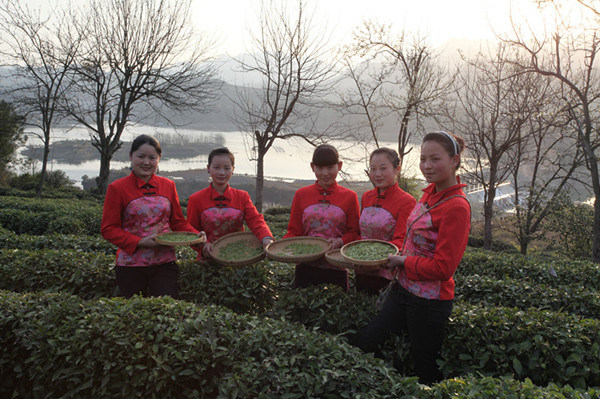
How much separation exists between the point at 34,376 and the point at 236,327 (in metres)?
1.40

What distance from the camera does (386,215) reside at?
3637 mm

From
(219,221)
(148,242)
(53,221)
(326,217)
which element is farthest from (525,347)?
(53,221)

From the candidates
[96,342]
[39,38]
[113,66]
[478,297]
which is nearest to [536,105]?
[478,297]

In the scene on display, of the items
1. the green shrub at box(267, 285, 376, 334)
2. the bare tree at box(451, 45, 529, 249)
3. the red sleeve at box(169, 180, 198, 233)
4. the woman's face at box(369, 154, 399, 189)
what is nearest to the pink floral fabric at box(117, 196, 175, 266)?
the red sleeve at box(169, 180, 198, 233)

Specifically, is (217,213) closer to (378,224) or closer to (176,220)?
(176,220)

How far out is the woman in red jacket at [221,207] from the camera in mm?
4062

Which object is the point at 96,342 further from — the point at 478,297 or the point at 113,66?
the point at 113,66

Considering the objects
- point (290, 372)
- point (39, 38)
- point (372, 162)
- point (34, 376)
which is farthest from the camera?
point (39, 38)

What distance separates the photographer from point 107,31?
18.5 metres

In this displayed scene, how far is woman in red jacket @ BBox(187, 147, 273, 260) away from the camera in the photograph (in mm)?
4062

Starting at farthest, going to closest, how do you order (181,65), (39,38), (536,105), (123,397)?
(181,65), (39,38), (536,105), (123,397)

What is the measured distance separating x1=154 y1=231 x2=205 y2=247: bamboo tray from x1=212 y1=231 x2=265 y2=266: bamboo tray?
0.25 m

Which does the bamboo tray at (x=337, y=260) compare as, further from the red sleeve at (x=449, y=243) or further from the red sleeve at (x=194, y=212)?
the red sleeve at (x=194, y=212)

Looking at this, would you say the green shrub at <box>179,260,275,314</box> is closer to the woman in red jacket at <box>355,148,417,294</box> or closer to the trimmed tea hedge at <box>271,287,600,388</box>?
the trimmed tea hedge at <box>271,287,600,388</box>
